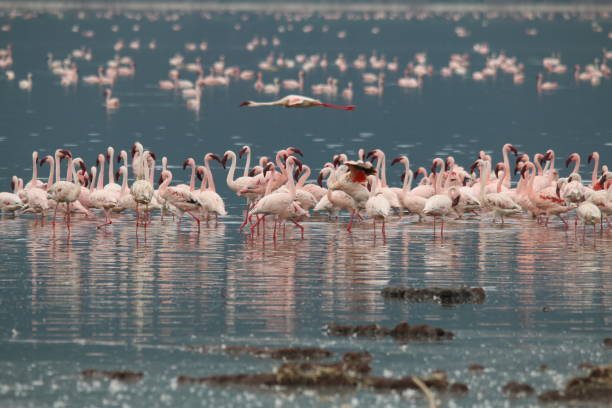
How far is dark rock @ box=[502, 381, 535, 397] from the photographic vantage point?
1279cm

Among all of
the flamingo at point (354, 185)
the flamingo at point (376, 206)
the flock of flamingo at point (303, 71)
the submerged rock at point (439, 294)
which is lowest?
the submerged rock at point (439, 294)

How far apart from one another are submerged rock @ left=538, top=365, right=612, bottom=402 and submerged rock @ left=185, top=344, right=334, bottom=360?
8.33 ft

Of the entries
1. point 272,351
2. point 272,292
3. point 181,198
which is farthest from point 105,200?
point 272,351

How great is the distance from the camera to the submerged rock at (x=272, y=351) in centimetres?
1400

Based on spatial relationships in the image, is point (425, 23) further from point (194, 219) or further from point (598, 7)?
point (194, 219)

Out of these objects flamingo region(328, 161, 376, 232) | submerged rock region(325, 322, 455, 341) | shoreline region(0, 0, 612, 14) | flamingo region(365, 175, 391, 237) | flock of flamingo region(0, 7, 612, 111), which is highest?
shoreline region(0, 0, 612, 14)

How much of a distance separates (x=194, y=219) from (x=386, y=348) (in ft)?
36.2

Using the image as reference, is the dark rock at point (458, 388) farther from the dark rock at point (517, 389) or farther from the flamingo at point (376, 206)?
the flamingo at point (376, 206)

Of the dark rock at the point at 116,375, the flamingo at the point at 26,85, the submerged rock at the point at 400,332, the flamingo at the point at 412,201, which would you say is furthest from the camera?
the flamingo at the point at 26,85

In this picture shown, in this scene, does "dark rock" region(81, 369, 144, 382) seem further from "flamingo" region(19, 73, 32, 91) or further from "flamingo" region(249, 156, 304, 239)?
"flamingo" region(19, 73, 32, 91)

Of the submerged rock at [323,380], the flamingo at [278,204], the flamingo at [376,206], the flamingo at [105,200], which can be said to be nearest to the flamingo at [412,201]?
the flamingo at [376,206]

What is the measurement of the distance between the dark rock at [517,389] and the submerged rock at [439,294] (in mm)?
4007

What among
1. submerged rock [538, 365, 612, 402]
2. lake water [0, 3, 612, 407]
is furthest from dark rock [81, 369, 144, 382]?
submerged rock [538, 365, 612, 402]

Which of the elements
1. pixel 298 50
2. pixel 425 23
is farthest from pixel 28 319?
pixel 425 23
